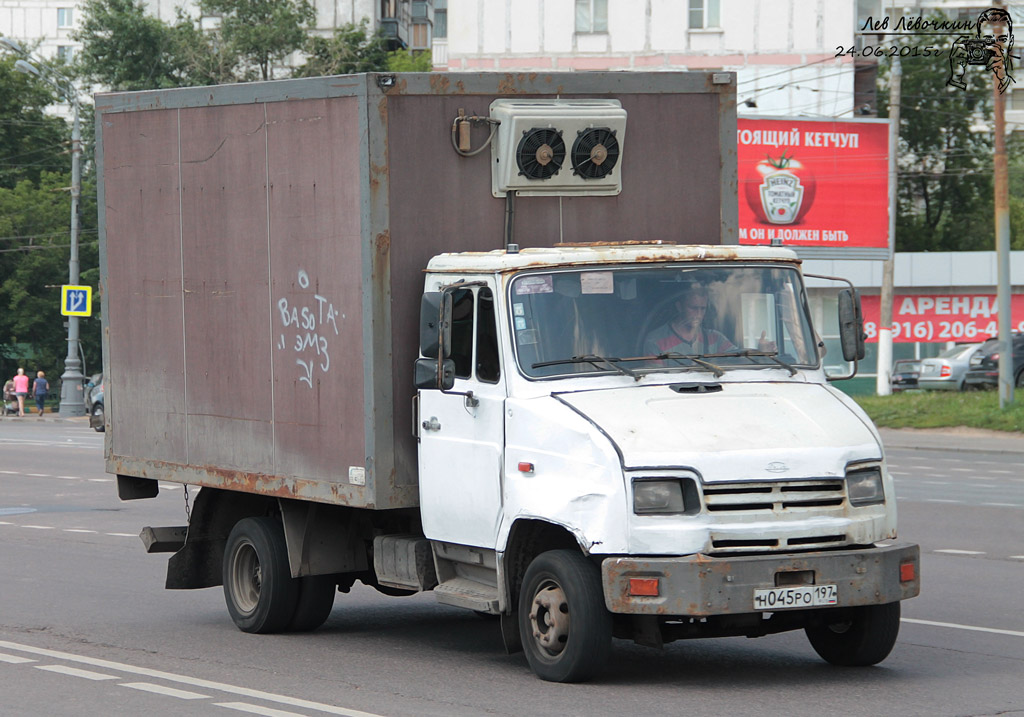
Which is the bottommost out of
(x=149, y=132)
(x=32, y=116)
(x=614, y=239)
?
(x=614, y=239)

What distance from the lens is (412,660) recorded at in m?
9.46

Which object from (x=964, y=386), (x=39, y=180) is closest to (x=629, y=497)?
(x=964, y=386)

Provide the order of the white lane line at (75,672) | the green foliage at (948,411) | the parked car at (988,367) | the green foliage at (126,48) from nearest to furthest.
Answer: the white lane line at (75,672), the green foliage at (948,411), the parked car at (988,367), the green foliage at (126,48)

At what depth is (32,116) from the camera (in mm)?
72438

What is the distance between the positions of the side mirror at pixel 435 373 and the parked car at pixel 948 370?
3318cm

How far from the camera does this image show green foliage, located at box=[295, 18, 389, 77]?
7006 centimetres

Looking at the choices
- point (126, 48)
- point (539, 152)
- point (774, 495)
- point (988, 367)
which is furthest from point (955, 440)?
point (126, 48)

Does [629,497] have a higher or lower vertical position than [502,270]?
lower

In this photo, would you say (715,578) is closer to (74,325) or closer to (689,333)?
(689,333)

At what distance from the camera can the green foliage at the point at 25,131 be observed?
70.8 meters

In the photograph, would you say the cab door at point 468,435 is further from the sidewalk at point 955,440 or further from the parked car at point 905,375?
the parked car at point 905,375

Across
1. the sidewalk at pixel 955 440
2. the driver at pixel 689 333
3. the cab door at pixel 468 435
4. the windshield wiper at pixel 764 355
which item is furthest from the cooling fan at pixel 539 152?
the sidewalk at pixel 955 440

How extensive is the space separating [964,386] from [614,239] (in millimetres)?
32444

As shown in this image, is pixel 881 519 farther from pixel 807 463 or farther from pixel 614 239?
pixel 614 239
